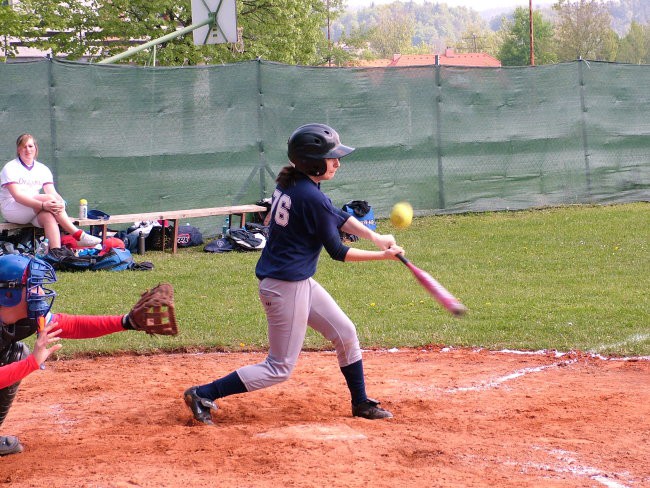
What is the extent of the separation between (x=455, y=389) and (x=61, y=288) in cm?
569

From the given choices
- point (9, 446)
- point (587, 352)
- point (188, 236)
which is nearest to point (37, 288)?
point (9, 446)

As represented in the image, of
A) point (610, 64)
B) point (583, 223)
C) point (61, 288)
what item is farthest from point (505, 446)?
point (610, 64)

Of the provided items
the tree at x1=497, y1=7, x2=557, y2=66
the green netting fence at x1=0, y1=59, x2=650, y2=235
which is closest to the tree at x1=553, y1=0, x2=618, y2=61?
the tree at x1=497, y1=7, x2=557, y2=66

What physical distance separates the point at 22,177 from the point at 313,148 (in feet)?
23.1

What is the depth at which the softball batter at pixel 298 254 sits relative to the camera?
5129 millimetres

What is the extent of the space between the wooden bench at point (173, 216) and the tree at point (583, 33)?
82.4 meters

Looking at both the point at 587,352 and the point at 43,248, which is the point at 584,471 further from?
the point at 43,248

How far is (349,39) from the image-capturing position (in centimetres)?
5134

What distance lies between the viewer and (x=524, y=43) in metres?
87.4

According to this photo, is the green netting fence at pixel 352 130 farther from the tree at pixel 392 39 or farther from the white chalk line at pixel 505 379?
the tree at pixel 392 39

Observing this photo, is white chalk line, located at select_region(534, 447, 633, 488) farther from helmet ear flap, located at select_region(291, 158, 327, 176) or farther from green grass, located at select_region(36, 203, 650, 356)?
green grass, located at select_region(36, 203, 650, 356)

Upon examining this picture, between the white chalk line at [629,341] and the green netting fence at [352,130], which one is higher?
the green netting fence at [352,130]

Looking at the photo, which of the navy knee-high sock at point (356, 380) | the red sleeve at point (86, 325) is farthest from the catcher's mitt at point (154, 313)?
the navy knee-high sock at point (356, 380)

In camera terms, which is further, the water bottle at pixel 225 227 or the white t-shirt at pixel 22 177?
the water bottle at pixel 225 227
